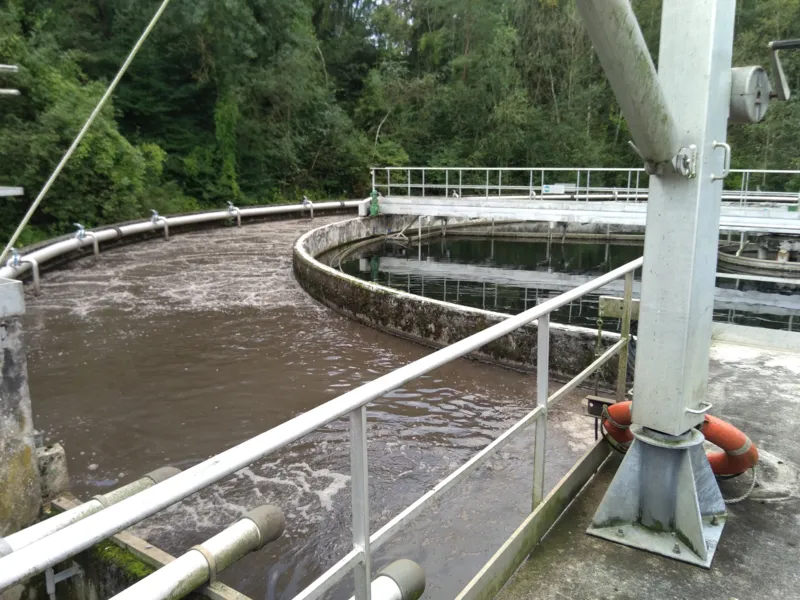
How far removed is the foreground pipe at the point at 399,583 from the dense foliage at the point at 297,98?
45.9ft

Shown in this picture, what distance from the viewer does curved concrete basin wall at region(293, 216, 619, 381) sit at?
6578mm

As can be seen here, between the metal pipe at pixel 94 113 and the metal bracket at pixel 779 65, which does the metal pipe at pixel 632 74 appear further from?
the metal pipe at pixel 94 113

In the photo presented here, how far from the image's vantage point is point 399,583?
1.78 metres

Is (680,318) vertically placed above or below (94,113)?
below

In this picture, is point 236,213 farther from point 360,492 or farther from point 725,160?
point 360,492

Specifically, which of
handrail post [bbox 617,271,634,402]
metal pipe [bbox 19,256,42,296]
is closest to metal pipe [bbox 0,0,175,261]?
handrail post [bbox 617,271,634,402]

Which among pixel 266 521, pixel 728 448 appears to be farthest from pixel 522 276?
pixel 266 521

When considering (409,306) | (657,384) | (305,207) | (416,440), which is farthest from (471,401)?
(305,207)

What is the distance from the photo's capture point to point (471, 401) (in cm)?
622

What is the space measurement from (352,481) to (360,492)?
38 mm

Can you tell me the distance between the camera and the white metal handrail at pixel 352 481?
945 millimetres

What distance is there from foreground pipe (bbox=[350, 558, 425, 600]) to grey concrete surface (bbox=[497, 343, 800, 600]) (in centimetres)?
56

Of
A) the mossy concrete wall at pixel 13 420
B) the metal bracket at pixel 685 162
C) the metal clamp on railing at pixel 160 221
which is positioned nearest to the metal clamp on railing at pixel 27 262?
the metal clamp on railing at pixel 160 221

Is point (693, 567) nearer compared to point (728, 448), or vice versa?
point (693, 567)
